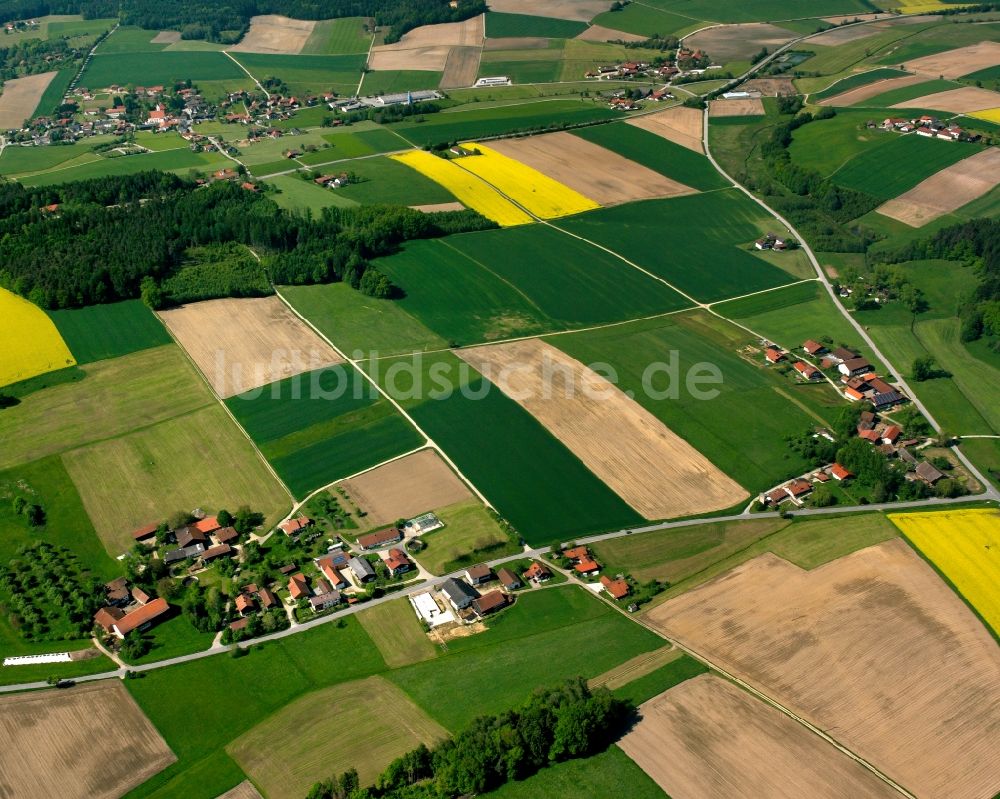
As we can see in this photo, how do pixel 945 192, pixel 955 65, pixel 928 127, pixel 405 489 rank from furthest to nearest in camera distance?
pixel 955 65, pixel 928 127, pixel 945 192, pixel 405 489

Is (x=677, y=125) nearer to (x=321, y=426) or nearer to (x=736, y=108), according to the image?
(x=736, y=108)

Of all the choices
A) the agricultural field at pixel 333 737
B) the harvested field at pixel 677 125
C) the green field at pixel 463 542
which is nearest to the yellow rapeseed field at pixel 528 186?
the harvested field at pixel 677 125

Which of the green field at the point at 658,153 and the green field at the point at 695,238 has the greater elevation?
the green field at the point at 658,153

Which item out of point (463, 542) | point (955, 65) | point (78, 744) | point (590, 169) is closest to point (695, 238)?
point (590, 169)

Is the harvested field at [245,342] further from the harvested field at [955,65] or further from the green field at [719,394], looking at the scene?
the harvested field at [955,65]

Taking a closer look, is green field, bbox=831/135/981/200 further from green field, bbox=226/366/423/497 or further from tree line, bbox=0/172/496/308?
green field, bbox=226/366/423/497

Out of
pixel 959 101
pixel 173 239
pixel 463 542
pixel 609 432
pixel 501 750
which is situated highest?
pixel 959 101
